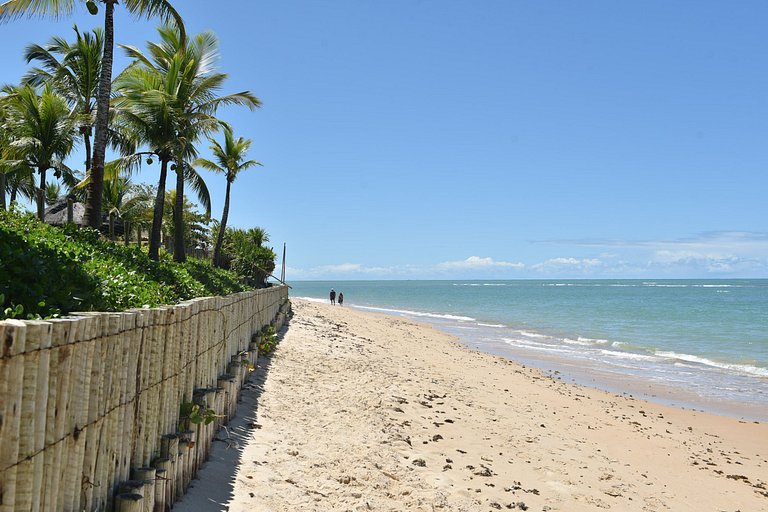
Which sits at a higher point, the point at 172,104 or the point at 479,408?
the point at 172,104

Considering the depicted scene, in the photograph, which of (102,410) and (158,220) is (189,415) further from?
(158,220)

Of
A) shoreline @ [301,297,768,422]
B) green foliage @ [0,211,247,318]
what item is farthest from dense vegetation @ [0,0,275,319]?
shoreline @ [301,297,768,422]

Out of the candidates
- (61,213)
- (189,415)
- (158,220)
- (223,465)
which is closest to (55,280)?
(189,415)

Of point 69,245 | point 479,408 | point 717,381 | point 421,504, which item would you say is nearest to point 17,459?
point 421,504

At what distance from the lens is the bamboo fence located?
299 centimetres

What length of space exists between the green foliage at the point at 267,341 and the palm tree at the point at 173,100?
4799 millimetres

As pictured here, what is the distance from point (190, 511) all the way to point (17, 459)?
2.48 meters

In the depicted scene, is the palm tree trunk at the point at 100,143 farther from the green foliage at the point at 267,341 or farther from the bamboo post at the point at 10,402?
the bamboo post at the point at 10,402

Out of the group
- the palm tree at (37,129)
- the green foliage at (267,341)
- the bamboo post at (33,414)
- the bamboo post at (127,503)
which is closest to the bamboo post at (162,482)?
the bamboo post at (127,503)

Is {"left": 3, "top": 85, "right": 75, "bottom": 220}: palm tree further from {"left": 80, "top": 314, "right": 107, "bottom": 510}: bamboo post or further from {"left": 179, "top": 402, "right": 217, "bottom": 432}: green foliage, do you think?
{"left": 80, "top": 314, "right": 107, "bottom": 510}: bamboo post

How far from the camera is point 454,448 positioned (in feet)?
29.6

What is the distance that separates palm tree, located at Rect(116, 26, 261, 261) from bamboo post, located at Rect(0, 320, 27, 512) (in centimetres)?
1481

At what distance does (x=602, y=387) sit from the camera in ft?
57.1

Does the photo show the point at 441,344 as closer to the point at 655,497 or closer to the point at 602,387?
the point at 602,387
